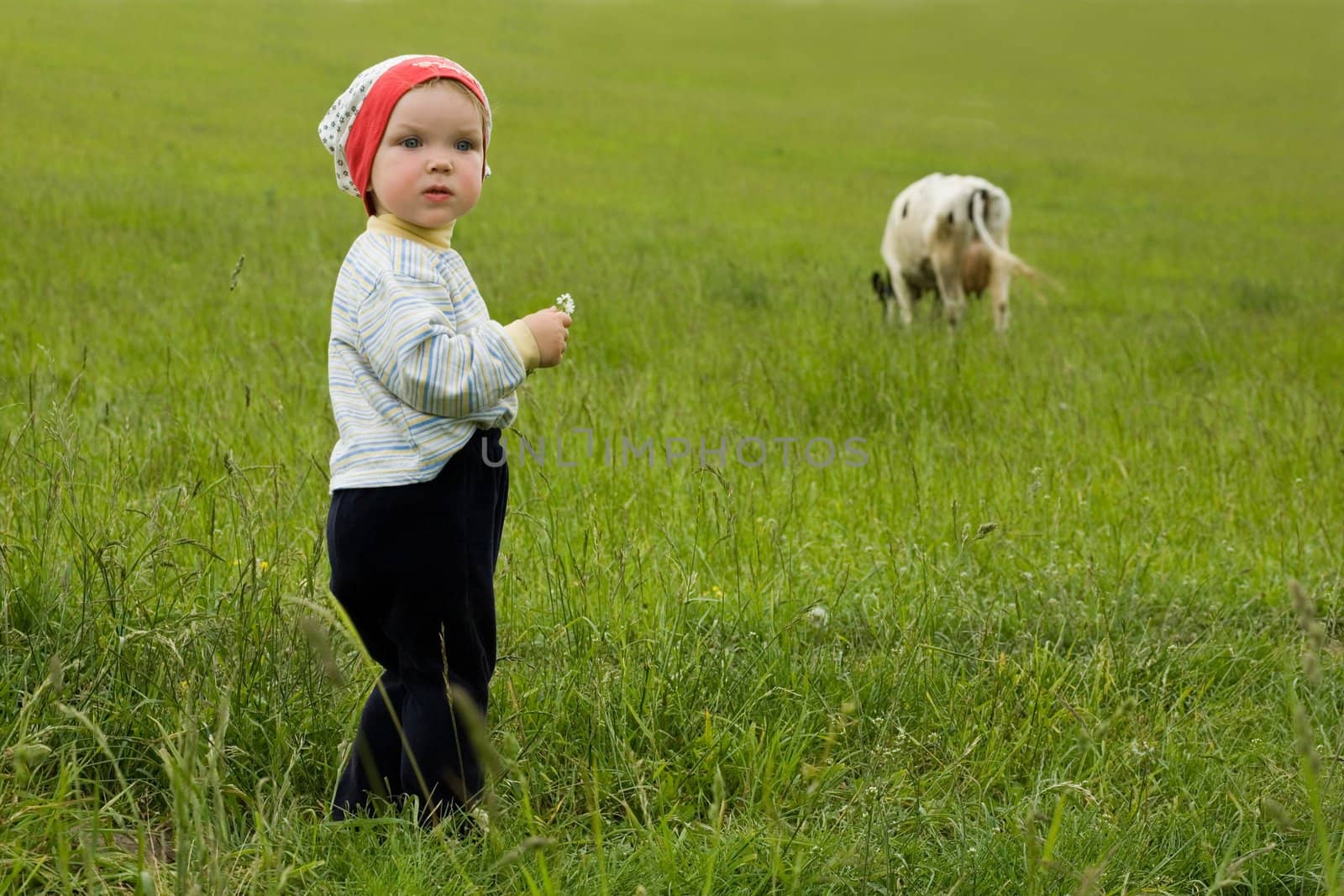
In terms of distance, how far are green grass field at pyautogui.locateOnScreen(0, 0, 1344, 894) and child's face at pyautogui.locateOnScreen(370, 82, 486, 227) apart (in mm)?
671

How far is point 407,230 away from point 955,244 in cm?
664

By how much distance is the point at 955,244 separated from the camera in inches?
328

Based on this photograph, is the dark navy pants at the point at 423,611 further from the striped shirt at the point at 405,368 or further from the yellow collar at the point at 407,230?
the yellow collar at the point at 407,230

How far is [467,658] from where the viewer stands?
7.30ft

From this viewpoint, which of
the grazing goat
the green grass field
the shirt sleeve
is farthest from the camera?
the grazing goat

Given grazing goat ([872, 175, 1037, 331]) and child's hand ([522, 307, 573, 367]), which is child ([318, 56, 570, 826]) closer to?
child's hand ([522, 307, 573, 367])

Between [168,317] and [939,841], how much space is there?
559 centimetres

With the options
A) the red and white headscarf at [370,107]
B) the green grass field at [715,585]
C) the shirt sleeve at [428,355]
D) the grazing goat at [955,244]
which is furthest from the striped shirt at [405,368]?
the grazing goat at [955,244]

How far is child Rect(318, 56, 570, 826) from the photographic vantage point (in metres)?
2.06

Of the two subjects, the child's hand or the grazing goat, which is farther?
the grazing goat

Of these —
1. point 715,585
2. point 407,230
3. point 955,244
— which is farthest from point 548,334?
point 955,244

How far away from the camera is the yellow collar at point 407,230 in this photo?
7.14 feet

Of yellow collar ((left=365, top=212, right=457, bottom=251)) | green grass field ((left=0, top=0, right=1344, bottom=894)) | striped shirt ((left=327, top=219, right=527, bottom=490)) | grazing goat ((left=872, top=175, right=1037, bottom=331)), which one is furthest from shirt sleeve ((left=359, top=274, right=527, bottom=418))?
grazing goat ((left=872, top=175, right=1037, bottom=331))

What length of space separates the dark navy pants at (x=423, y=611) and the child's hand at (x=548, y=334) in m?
0.20
